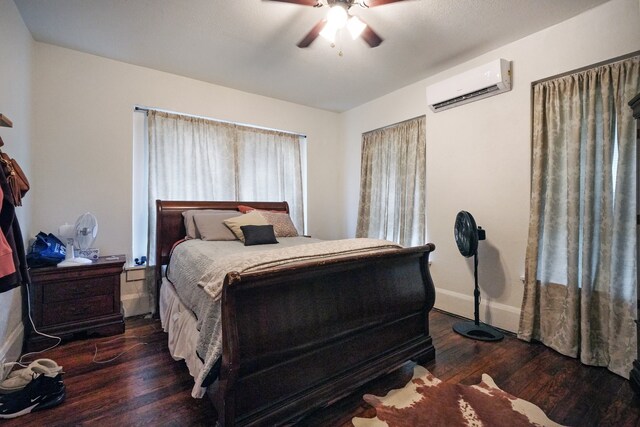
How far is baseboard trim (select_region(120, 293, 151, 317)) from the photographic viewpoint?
3.12m

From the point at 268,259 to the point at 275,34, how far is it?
2052 millimetres

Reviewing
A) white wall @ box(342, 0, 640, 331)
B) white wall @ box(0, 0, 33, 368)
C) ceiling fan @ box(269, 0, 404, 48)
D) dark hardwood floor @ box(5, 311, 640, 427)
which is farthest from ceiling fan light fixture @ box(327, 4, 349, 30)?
dark hardwood floor @ box(5, 311, 640, 427)

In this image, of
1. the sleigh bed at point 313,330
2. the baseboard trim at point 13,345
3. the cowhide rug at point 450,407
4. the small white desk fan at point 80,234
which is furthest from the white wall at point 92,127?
the cowhide rug at point 450,407

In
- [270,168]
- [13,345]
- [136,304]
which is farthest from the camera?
[270,168]

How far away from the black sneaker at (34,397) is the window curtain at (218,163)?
151 cm

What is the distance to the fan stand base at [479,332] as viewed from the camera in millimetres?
2580

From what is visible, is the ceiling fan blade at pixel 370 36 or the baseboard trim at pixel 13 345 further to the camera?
the ceiling fan blade at pixel 370 36

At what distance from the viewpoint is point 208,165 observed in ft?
12.0

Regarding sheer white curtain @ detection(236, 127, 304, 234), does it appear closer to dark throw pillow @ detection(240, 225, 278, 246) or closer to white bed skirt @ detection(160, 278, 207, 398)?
dark throw pillow @ detection(240, 225, 278, 246)

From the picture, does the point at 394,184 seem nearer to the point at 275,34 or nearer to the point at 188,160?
the point at 275,34

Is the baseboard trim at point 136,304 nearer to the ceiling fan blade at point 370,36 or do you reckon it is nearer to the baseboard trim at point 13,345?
the baseboard trim at point 13,345

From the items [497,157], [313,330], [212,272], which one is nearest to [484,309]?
[497,157]

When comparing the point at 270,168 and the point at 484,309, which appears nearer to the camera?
the point at 484,309

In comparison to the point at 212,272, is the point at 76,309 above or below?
below
